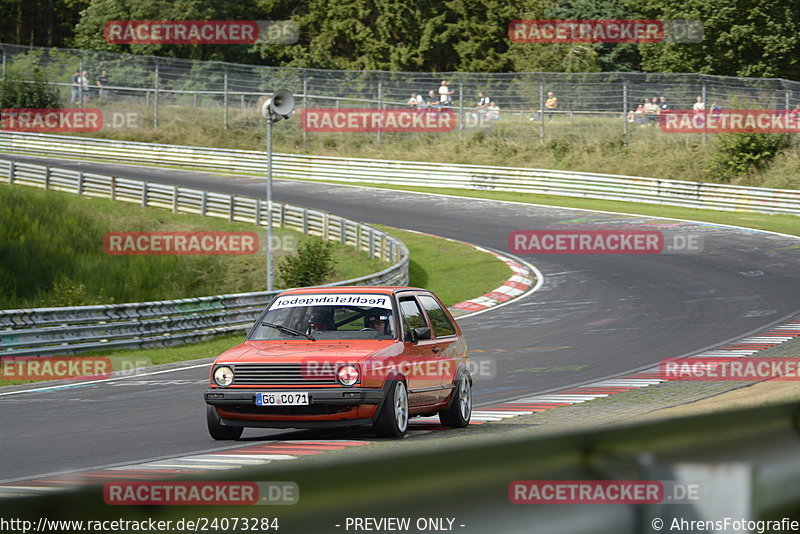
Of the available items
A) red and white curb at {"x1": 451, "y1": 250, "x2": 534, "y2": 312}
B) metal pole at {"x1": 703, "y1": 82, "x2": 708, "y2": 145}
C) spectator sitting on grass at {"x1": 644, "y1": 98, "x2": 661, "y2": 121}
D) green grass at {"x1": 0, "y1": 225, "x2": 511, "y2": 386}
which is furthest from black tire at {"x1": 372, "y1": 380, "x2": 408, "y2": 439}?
spectator sitting on grass at {"x1": 644, "y1": 98, "x2": 661, "y2": 121}

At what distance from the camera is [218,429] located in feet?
31.4

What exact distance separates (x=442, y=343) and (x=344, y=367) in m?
1.73

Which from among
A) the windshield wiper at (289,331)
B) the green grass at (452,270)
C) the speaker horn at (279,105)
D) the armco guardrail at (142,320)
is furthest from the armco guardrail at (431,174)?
the windshield wiper at (289,331)

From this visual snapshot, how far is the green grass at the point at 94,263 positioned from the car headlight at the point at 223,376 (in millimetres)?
13464

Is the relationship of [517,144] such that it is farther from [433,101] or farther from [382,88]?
[382,88]

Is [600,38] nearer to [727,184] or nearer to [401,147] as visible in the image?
[401,147]

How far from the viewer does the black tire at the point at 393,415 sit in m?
9.03

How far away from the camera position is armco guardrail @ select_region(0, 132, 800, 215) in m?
36.0

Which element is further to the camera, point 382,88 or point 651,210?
point 382,88

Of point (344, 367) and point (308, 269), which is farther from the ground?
point (344, 367)

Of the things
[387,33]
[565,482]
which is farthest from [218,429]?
[387,33]

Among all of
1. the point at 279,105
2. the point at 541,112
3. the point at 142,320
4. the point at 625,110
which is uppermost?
the point at 279,105

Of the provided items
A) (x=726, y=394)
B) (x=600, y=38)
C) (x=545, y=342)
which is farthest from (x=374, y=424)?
(x=600, y=38)

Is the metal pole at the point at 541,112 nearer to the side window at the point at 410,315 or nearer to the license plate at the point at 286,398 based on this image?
the side window at the point at 410,315
